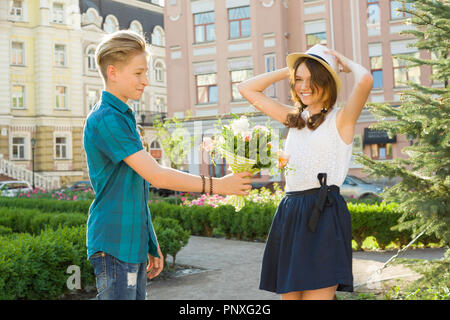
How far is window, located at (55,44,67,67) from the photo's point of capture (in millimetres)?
38406

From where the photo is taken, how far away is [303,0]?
29.0m

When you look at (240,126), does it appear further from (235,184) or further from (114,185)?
(114,185)

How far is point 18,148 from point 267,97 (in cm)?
3651

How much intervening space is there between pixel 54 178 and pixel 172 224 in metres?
30.3

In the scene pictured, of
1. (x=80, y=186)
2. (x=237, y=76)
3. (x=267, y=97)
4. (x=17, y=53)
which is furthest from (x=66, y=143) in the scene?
(x=267, y=97)

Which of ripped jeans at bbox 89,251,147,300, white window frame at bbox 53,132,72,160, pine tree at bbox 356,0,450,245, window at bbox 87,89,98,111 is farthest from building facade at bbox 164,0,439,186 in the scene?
ripped jeans at bbox 89,251,147,300

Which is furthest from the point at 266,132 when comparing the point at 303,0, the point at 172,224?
the point at 303,0

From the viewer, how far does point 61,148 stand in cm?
3838

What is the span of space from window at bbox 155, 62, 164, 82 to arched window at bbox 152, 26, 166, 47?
192 cm

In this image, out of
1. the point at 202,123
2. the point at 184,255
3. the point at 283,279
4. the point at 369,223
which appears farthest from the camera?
the point at 202,123

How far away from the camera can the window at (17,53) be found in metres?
37.1

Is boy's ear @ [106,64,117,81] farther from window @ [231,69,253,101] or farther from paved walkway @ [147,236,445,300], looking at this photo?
window @ [231,69,253,101]

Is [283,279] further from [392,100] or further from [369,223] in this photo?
[392,100]

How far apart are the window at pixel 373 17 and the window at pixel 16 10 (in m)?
23.6
